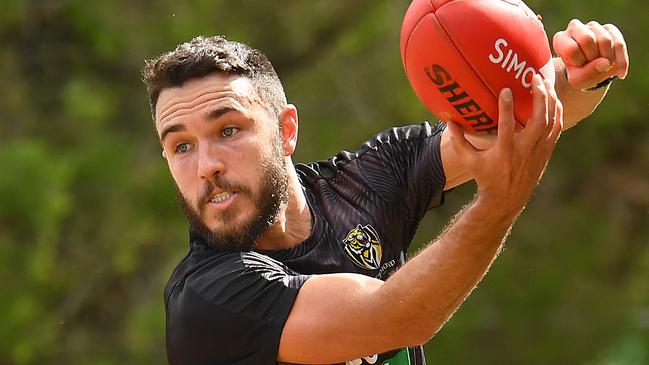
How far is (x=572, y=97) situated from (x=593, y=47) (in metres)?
0.50

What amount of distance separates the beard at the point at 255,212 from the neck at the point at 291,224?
0.06m

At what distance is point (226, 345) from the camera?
12.5 feet

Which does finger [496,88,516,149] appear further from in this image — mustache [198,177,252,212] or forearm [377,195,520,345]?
mustache [198,177,252,212]

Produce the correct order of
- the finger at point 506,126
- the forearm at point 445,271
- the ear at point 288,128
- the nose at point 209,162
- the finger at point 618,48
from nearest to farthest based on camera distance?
the finger at point 506,126 → the forearm at point 445,271 → the finger at point 618,48 → the nose at point 209,162 → the ear at point 288,128

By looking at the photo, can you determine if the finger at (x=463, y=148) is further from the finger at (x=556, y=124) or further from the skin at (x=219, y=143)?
the skin at (x=219, y=143)

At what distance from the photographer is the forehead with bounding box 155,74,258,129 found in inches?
160

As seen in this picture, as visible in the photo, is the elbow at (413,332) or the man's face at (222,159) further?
the man's face at (222,159)

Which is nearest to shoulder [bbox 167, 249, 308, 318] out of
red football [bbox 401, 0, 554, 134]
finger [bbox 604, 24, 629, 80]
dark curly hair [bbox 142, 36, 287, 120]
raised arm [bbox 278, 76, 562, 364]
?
raised arm [bbox 278, 76, 562, 364]

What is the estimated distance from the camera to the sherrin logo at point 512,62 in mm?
3482

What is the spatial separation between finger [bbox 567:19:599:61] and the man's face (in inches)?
42.4

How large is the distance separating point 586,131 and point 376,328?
674cm

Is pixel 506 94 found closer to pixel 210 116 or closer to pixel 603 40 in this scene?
pixel 603 40

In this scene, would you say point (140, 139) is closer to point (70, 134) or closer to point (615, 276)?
point (70, 134)

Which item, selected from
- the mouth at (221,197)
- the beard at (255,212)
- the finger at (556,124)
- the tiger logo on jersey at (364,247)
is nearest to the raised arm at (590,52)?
the finger at (556,124)
